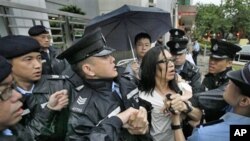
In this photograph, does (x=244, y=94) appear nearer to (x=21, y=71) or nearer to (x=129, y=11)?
(x=21, y=71)

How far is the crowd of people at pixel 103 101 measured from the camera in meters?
1.58

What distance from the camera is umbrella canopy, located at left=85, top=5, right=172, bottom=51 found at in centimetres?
342

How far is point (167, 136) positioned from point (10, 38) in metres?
1.73

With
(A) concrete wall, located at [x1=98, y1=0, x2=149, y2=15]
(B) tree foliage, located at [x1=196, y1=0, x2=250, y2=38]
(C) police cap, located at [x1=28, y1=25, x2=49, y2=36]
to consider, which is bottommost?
(B) tree foliage, located at [x1=196, y1=0, x2=250, y2=38]

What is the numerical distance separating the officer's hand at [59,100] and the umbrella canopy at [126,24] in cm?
150

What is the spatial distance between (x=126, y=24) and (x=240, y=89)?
89.1 inches

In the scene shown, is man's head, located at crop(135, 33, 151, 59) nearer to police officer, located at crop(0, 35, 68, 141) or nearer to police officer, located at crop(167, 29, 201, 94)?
police officer, located at crop(167, 29, 201, 94)

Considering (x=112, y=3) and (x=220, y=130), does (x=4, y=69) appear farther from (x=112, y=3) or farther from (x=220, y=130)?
(x=112, y=3)

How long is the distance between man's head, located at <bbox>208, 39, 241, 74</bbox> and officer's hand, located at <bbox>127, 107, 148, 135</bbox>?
5.52 feet

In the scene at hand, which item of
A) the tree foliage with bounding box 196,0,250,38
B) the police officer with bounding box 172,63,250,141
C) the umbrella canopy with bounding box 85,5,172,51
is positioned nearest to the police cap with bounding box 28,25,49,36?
the umbrella canopy with bounding box 85,5,172,51

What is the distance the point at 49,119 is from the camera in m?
2.06

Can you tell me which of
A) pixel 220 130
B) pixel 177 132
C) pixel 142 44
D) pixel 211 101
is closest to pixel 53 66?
pixel 142 44

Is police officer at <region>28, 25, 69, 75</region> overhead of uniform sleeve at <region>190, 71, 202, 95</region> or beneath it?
overhead

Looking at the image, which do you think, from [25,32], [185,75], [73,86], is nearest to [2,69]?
[73,86]
